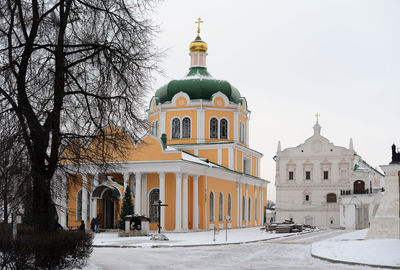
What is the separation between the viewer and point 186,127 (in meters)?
49.9

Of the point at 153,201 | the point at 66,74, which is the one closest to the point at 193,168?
the point at 153,201

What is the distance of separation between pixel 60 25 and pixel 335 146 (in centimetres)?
5006

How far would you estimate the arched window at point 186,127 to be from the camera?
49750 mm

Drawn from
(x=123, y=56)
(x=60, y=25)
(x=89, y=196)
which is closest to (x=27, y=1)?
(x=60, y=25)

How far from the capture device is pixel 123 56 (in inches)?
547

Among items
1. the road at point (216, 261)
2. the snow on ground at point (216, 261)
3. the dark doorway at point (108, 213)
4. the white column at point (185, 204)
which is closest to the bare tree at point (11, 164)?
the snow on ground at point (216, 261)

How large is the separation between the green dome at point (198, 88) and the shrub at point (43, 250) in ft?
121

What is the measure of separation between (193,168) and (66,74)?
27240 mm

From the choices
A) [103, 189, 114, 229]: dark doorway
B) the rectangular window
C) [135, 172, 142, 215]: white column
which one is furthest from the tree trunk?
the rectangular window

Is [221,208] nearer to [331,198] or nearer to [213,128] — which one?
[213,128]

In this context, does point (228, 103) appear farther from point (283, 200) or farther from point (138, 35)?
point (138, 35)

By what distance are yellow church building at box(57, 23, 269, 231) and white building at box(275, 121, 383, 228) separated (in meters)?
3.97

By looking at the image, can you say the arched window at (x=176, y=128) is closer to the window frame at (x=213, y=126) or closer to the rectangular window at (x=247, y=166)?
the window frame at (x=213, y=126)

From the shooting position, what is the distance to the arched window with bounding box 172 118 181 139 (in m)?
50.1
